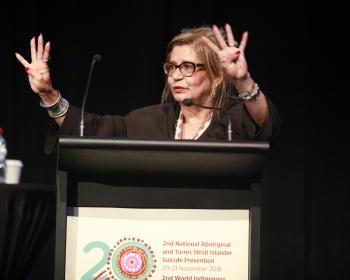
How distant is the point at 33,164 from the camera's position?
3.06 meters

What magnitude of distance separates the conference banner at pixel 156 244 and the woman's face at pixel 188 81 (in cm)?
72

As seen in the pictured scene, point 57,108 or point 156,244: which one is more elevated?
point 57,108

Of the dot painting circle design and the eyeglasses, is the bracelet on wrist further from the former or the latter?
the dot painting circle design

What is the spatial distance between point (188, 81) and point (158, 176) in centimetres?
69

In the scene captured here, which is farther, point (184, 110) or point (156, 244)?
point (184, 110)

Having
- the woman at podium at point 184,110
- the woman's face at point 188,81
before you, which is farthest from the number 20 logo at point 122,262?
the woman's face at point 188,81

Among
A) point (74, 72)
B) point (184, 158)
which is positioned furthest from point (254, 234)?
point (74, 72)

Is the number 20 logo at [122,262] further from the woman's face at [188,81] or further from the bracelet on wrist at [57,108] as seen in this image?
the woman's face at [188,81]

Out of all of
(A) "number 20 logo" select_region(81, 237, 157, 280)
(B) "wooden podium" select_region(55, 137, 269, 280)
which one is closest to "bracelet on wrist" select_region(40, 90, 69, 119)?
(B) "wooden podium" select_region(55, 137, 269, 280)

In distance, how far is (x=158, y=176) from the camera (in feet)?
4.33

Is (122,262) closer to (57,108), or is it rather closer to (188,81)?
(57,108)

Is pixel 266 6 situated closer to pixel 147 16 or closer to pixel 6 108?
pixel 147 16

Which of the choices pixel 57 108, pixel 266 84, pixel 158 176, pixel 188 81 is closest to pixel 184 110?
pixel 188 81

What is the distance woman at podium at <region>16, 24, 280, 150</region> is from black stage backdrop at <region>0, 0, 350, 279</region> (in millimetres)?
979
